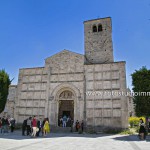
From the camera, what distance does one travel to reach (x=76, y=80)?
2166 centimetres

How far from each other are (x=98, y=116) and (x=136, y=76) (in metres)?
6.25

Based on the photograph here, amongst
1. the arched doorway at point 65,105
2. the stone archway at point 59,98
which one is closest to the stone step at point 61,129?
the stone archway at point 59,98

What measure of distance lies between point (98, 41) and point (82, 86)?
25.5ft

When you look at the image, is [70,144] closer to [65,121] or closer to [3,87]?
[65,121]

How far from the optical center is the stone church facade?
19781 mm

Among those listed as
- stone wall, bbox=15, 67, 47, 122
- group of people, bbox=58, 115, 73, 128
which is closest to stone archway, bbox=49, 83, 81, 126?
group of people, bbox=58, 115, 73, 128

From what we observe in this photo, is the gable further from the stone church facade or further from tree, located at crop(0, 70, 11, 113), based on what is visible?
tree, located at crop(0, 70, 11, 113)

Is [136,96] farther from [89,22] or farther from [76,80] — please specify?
[89,22]

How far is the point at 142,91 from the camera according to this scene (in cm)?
1678

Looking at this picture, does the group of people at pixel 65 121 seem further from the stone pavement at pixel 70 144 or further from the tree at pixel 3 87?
the stone pavement at pixel 70 144

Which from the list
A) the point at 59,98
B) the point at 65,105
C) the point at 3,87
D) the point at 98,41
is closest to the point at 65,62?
the point at 59,98

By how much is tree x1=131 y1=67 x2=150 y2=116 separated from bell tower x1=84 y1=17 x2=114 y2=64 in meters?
7.13

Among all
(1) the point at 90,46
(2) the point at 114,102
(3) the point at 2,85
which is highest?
(1) the point at 90,46

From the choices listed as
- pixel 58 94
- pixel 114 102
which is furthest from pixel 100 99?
pixel 58 94
